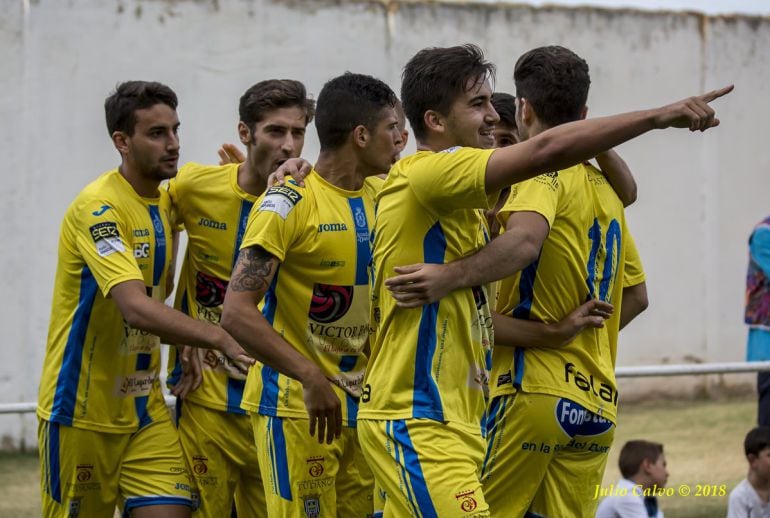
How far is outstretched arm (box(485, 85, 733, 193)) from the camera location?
3.89 meters

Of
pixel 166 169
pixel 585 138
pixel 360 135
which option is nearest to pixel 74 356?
pixel 166 169

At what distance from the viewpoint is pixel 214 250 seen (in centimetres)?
580

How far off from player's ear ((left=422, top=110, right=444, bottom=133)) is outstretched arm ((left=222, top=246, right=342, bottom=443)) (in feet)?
2.51

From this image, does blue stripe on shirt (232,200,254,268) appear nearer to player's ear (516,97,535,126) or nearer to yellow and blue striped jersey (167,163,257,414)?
yellow and blue striped jersey (167,163,257,414)

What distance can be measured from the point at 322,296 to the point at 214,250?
851 mm

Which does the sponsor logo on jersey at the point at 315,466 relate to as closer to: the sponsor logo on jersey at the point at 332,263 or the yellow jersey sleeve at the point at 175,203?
the sponsor logo on jersey at the point at 332,263

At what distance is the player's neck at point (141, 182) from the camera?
231 inches

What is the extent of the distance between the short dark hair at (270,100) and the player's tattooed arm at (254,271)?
117 centimetres

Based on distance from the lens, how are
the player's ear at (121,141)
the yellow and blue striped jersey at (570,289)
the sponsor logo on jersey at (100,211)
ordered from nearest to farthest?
the yellow and blue striped jersey at (570,289)
the sponsor logo on jersey at (100,211)
the player's ear at (121,141)

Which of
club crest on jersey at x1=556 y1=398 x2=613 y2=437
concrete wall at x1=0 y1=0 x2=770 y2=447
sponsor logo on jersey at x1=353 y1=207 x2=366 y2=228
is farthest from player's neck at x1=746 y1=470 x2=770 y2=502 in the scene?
concrete wall at x1=0 y1=0 x2=770 y2=447

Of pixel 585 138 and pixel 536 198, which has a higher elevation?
pixel 585 138

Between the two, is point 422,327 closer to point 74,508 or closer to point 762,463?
point 74,508

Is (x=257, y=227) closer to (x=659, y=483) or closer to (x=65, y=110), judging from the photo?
(x=659, y=483)

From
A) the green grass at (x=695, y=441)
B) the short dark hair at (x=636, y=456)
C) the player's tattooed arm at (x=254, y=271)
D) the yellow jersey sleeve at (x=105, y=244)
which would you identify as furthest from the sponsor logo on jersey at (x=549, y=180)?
the green grass at (x=695, y=441)
